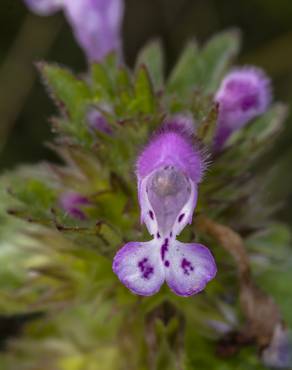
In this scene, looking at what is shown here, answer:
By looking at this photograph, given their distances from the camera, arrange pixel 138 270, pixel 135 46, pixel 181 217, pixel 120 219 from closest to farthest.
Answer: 1. pixel 138 270
2. pixel 181 217
3. pixel 120 219
4. pixel 135 46

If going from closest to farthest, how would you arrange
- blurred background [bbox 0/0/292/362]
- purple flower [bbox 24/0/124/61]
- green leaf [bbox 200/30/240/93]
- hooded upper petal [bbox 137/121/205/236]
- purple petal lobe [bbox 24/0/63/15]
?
hooded upper petal [bbox 137/121/205/236]
green leaf [bbox 200/30/240/93]
purple flower [bbox 24/0/124/61]
purple petal lobe [bbox 24/0/63/15]
blurred background [bbox 0/0/292/362]

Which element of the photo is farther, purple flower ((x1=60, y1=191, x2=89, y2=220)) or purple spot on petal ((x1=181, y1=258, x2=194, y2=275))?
purple flower ((x1=60, y1=191, x2=89, y2=220))

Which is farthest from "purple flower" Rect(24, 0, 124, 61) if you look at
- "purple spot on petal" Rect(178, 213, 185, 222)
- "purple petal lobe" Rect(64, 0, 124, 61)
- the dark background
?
the dark background

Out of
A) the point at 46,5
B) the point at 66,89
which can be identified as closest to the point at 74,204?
the point at 66,89

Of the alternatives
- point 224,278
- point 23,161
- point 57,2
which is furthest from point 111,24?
point 23,161

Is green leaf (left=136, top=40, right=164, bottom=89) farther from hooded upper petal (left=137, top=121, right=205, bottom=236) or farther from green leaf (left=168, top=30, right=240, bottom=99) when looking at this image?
hooded upper petal (left=137, top=121, right=205, bottom=236)

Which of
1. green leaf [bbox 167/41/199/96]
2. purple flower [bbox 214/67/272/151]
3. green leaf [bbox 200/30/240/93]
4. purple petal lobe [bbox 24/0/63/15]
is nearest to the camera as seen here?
purple flower [bbox 214/67/272/151]

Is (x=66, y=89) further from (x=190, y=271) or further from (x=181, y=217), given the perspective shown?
(x=190, y=271)
